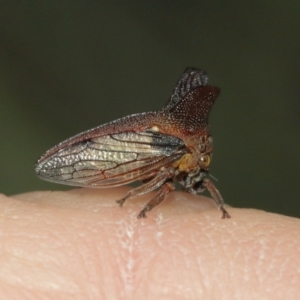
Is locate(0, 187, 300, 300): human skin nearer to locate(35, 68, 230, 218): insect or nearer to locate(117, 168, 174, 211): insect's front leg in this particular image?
locate(117, 168, 174, 211): insect's front leg

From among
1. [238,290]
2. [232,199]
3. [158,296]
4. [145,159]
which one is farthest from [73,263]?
[232,199]

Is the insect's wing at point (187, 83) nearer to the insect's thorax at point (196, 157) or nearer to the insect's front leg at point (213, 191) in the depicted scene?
the insect's thorax at point (196, 157)

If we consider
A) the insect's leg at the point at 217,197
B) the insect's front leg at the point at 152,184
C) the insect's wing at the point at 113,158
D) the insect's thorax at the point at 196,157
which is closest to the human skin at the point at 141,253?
the insect's leg at the point at 217,197

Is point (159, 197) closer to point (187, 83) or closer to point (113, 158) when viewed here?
point (113, 158)

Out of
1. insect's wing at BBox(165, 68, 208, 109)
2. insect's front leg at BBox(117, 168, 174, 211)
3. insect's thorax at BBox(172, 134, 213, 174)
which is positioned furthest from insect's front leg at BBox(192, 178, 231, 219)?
insect's wing at BBox(165, 68, 208, 109)

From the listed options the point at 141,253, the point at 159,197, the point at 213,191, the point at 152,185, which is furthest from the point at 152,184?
the point at 141,253

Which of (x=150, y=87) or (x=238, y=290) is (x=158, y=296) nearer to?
(x=238, y=290)
